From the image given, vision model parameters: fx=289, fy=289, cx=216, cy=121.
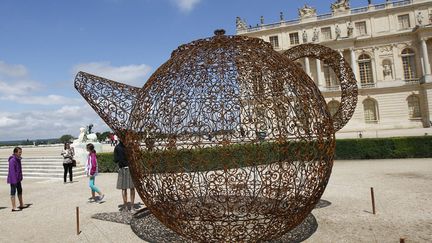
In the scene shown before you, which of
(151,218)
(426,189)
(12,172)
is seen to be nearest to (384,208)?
(426,189)

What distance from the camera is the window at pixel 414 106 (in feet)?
Answer: 128

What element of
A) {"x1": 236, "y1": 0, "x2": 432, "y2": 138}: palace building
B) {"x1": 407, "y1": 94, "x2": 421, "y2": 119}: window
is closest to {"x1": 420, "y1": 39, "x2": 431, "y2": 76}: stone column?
{"x1": 236, "y1": 0, "x2": 432, "y2": 138}: palace building

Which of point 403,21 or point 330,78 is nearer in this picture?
point 403,21

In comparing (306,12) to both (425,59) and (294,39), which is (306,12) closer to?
(294,39)

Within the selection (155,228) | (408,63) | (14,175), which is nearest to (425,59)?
(408,63)

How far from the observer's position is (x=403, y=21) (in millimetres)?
40812

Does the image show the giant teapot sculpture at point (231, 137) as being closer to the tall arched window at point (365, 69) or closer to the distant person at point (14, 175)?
the distant person at point (14, 175)

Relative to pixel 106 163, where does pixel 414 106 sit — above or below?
above

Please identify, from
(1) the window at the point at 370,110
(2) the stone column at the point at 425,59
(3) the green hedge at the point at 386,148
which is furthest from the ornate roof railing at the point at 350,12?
(3) the green hedge at the point at 386,148

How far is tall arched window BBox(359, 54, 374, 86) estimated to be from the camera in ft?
140

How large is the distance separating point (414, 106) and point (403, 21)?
1220 centimetres

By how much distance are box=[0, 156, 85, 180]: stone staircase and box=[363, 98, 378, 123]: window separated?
126 feet

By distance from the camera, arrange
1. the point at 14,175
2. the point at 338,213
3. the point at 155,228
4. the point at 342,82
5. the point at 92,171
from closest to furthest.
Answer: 1. the point at 155,228
2. the point at 338,213
3. the point at 342,82
4. the point at 14,175
5. the point at 92,171

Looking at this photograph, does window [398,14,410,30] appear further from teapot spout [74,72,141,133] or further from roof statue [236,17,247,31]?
teapot spout [74,72,141,133]
